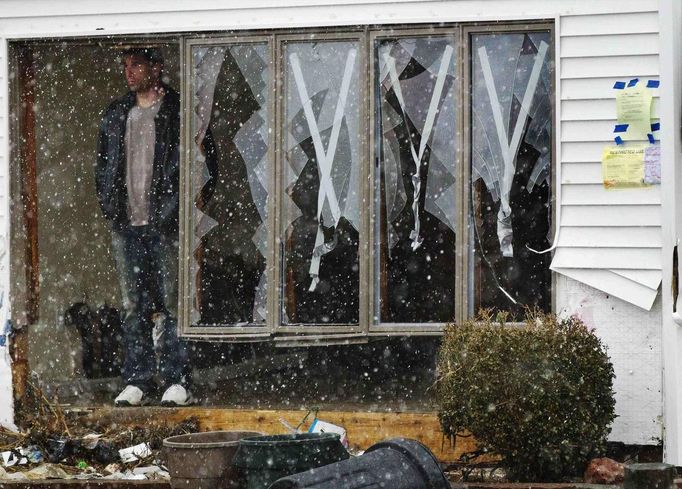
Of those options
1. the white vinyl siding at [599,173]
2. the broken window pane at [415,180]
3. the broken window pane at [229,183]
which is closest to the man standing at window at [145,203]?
the broken window pane at [229,183]

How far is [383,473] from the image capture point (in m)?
5.48

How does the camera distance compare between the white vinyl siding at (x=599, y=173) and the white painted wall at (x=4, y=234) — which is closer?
the white vinyl siding at (x=599, y=173)

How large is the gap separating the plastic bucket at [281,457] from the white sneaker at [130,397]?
3334 millimetres

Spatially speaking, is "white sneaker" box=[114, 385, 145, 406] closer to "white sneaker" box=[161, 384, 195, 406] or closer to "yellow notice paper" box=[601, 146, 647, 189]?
"white sneaker" box=[161, 384, 195, 406]

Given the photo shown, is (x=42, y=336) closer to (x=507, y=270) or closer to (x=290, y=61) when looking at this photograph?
(x=290, y=61)

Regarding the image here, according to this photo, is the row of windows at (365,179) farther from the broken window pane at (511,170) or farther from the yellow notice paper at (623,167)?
the yellow notice paper at (623,167)

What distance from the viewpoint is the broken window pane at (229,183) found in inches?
352

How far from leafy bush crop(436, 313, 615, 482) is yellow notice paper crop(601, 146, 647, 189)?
1.36 meters

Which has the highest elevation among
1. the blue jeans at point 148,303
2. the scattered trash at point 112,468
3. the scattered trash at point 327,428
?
the blue jeans at point 148,303

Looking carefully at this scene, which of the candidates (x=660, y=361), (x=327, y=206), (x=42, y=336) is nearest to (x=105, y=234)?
(x=42, y=336)

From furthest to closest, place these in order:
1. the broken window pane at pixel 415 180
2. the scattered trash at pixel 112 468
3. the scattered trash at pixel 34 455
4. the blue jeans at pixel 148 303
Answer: the blue jeans at pixel 148 303 → the broken window pane at pixel 415 180 → the scattered trash at pixel 34 455 → the scattered trash at pixel 112 468

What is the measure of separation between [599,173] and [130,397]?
4.10 meters

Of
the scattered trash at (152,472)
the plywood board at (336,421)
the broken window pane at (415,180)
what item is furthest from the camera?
the broken window pane at (415,180)

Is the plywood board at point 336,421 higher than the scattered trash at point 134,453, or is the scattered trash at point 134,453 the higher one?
the plywood board at point 336,421
